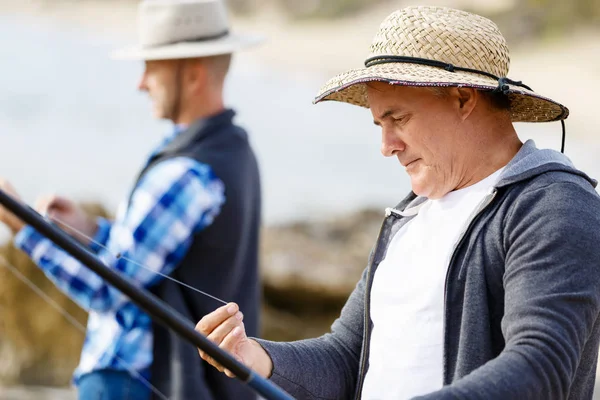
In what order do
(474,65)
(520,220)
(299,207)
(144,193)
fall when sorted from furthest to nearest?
(299,207) < (144,193) < (474,65) < (520,220)

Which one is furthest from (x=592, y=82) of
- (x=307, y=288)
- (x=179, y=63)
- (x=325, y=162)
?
(x=179, y=63)

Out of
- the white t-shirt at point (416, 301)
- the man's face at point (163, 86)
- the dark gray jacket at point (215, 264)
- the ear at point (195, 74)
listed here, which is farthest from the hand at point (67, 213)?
the white t-shirt at point (416, 301)

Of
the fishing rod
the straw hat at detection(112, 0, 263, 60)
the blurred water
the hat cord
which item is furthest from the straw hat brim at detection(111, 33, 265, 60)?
the blurred water

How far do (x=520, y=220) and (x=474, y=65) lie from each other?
10.0 inches

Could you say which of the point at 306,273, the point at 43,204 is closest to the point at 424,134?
the point at 43,204

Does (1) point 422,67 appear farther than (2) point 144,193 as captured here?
No

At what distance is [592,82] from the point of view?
34.6 feet

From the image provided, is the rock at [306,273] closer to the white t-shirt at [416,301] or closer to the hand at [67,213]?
the hand at [67,213]

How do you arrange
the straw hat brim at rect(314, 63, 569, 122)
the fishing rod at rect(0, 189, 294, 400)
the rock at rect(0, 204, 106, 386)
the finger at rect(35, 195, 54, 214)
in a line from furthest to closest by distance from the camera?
the rock at rect(0, 204, 106, 386)
the finger at rect(35, 195, 54, 214)
the straw hat brim at rect(314, 63, 569, 122)
the fishing rod at rect(0, 189, 294, 400)

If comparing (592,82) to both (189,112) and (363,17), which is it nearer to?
(363,17)

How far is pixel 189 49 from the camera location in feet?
9.18

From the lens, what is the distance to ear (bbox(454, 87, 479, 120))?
4.85 feet

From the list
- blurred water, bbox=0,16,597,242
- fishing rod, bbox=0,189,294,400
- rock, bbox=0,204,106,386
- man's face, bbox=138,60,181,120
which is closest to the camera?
fishing rod, bbox=0,189,294,400

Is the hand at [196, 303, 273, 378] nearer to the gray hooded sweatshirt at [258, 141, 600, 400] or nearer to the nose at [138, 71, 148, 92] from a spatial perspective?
the gray hooded sweatshirt at [258, 141, 600, 400]
